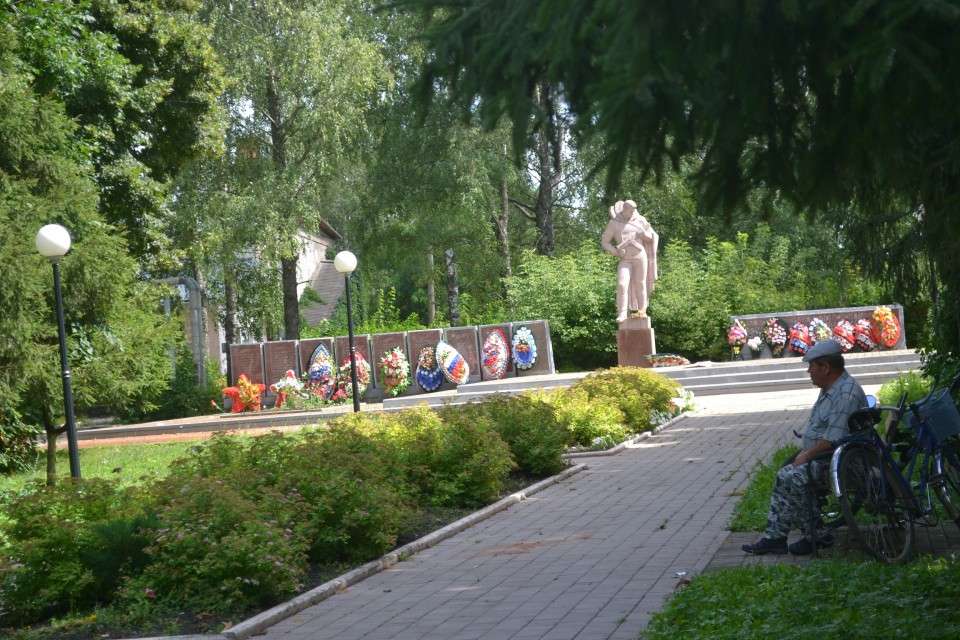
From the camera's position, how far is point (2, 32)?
63.6 feet

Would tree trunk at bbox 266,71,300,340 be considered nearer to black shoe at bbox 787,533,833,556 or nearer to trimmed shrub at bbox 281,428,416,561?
trimmed shrub at bbox 281,428,416,561

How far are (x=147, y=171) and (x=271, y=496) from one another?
18787 mm

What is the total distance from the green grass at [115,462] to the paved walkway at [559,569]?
306 inches

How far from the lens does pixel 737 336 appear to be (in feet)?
99.8

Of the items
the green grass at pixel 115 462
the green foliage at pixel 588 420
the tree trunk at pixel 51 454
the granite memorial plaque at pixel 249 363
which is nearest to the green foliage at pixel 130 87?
the green grass at pixel 115 462

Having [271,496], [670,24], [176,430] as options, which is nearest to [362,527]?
[271,496]

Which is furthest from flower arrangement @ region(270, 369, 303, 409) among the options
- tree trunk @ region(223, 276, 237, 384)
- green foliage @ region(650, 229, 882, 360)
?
green foliage @ region(650, 229, 882, 360)

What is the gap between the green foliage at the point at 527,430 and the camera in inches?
509

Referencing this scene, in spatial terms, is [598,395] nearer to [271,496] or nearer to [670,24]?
[271,496]

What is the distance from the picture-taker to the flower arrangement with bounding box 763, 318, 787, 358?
99.3 feet

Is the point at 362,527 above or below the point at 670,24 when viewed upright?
below

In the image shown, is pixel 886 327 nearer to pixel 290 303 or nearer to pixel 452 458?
pixel 290 303

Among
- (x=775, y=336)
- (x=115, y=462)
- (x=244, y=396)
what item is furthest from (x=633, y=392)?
(x=244, y=396)

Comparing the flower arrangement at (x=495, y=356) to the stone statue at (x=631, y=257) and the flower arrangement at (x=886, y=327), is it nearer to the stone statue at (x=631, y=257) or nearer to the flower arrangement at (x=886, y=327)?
the stone statue at (x=631, y=257)
